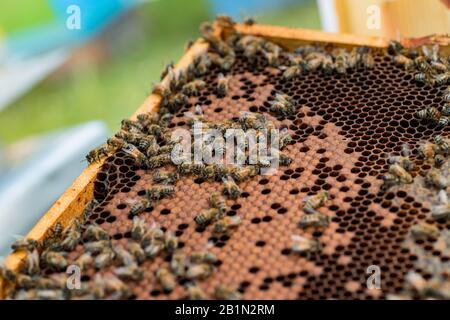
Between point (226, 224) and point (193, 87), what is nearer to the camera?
point (226, 224)

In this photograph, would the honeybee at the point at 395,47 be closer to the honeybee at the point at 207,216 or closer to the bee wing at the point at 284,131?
the bee wing at the point at 284,131

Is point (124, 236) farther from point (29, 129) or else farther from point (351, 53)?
point (29, 129)

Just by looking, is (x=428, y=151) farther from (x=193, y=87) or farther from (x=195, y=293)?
(x=193, y=87)

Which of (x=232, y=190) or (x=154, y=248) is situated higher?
(x=232, y=190)

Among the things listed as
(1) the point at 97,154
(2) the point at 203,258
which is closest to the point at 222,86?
(1) the point at 97,154

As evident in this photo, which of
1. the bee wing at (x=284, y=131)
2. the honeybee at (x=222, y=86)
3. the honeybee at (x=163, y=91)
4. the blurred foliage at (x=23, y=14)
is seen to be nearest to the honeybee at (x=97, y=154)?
the honeybee at (x=163, y=91)

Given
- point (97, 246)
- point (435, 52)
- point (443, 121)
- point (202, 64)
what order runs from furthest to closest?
1. point (202, 64)
2. point (435, 52)
3. point (443, 121)
4. point (97, 246)
